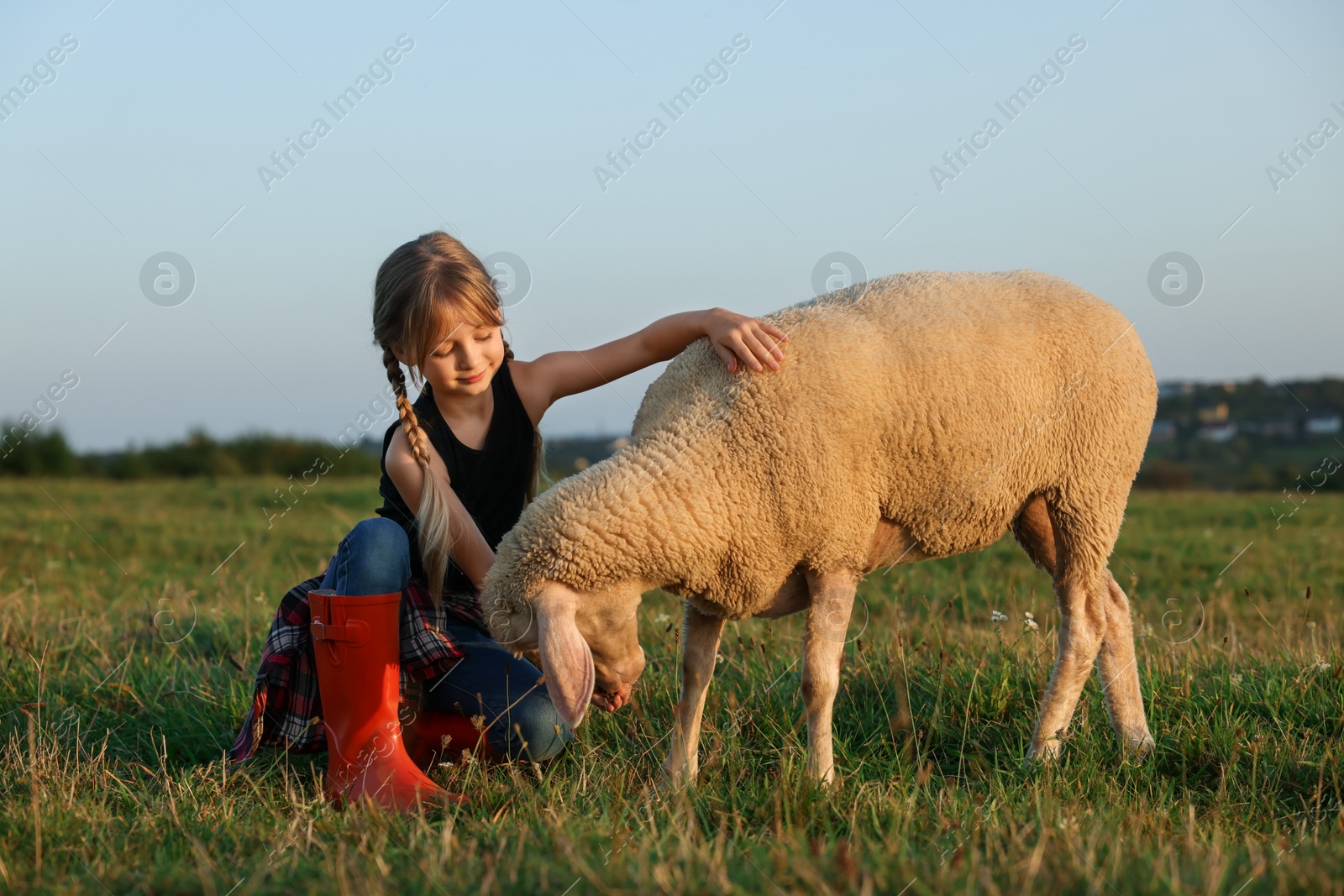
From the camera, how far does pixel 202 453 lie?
52.4 feet

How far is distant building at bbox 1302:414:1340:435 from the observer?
21641 millimetres

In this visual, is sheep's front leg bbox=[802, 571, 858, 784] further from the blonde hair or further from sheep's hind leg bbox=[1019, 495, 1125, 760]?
the blonde hair

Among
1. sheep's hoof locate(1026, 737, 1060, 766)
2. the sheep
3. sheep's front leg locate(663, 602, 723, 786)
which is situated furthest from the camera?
sheep's front leg locate(663, 602, 723, 786)

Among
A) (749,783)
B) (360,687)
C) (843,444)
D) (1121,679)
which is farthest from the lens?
(1121,679)

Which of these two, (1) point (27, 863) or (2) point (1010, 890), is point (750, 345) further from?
(1) point (27, 863)

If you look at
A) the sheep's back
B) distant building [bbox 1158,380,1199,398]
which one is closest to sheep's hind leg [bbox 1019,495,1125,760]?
the sheep's back

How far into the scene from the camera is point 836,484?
9.66ft

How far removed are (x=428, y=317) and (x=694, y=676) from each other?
1.37 m

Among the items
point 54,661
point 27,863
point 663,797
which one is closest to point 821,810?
point 663,797

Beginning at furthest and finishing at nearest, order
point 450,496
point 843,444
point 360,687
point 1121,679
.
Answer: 1. point 1121,679
2. point 450,496
3. point 360,687
4. point 843,444

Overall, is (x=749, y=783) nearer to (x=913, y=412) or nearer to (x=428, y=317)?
(x=913, y=412)

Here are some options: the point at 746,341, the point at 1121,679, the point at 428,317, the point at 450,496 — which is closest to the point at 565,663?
the point at 450,496

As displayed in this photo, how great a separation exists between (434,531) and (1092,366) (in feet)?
6.79

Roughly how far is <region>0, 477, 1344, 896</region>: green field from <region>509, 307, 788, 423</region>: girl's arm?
1.08 m
